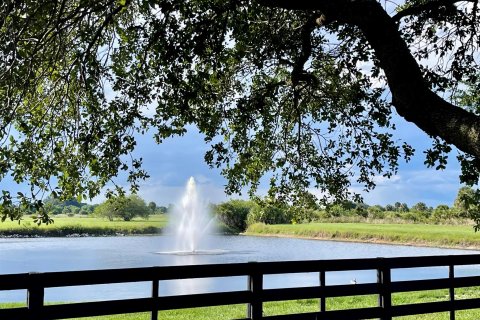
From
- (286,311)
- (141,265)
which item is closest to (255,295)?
(286,311)

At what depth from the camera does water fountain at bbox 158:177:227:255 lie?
4067 centimetres

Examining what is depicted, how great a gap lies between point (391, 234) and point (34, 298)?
4067 centimetres

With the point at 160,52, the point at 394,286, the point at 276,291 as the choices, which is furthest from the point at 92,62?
the point at 394,286

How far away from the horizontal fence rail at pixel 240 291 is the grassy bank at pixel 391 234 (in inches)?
1241

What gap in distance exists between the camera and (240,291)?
639 cm

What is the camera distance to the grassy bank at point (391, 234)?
38750mm

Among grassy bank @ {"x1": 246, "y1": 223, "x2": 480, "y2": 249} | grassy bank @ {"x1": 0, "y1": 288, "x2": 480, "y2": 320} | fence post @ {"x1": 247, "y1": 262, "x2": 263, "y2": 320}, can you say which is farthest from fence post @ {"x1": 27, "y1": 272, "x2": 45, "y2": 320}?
grassy bank @ {"x1": 246, "y1": 223, "x2": 480, "y2": 249}

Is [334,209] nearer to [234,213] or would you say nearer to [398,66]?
[398,66]

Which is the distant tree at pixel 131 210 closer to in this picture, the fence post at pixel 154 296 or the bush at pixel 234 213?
the bush at pixel 234 213

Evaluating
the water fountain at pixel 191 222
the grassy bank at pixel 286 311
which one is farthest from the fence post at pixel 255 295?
the water fountain at pixel 191 222

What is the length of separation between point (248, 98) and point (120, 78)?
95.5 inches

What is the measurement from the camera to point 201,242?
132 ft

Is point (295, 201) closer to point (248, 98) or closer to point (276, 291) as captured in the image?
point (248, 98)

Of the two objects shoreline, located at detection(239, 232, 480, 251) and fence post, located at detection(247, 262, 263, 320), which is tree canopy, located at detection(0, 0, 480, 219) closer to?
fence post, located at detection(247, 262, 263, 320)
